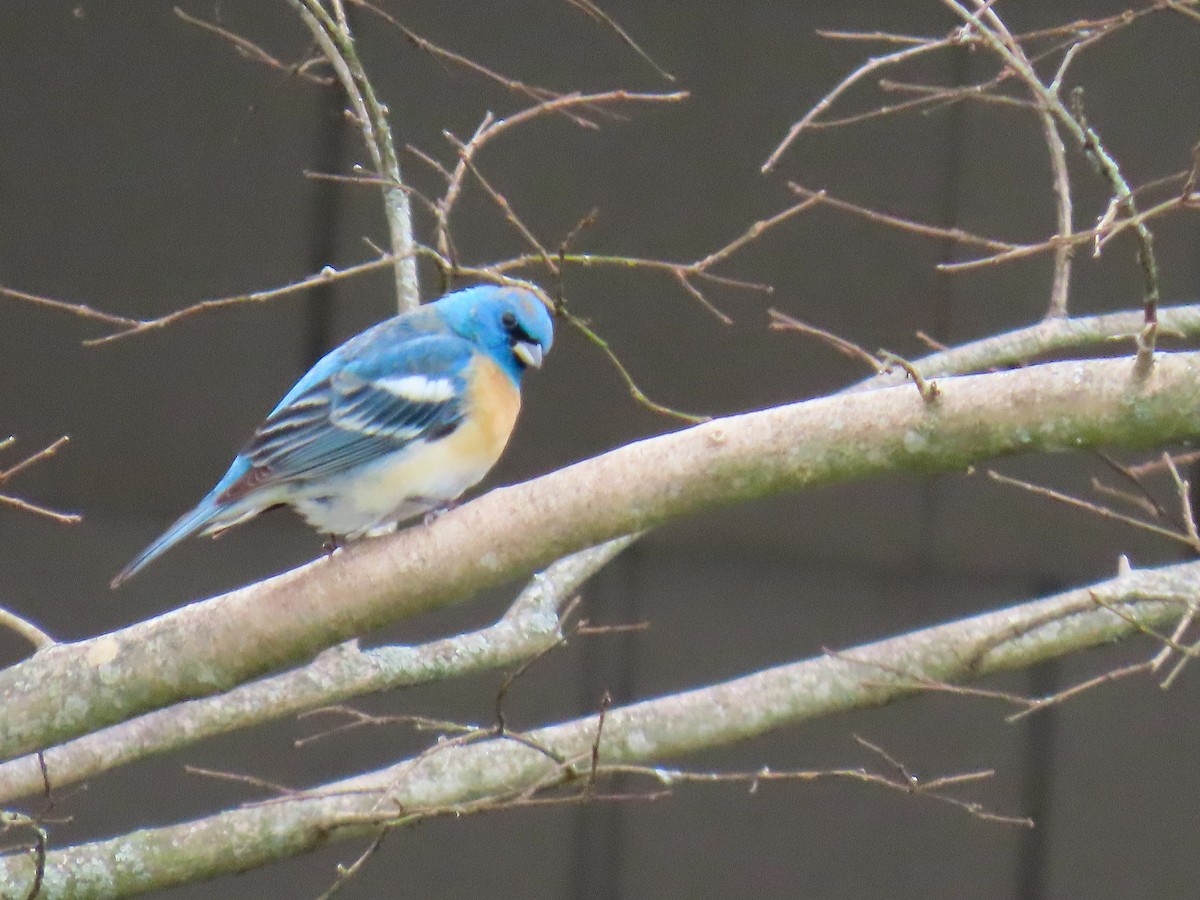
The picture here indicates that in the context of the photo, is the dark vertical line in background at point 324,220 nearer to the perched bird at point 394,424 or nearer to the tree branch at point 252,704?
the perched bird at point 394,424

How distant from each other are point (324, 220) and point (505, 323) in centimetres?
132

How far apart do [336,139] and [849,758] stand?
234 centimetres

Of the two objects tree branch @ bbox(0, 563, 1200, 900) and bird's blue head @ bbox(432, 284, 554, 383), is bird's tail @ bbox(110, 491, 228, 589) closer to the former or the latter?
tree branch @ bbox(0, 563, 1200, 900)

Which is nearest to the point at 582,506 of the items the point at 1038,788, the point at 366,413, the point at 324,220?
the point at 366,413

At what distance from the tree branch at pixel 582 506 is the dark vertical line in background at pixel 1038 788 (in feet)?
8.45

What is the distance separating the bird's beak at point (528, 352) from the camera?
299 centimetres

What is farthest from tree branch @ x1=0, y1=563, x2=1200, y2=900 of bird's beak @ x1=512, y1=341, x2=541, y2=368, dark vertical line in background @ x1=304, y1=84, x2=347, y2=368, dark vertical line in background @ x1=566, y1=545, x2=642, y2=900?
dark vertical line in background @ x1=304, y1=84, x2=347, y2=368

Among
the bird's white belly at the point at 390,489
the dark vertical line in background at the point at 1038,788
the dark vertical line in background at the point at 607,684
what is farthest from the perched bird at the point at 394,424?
the dark vertical line in background at the point at 1038,788

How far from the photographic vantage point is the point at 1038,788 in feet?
14.5

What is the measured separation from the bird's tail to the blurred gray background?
59.3 inches

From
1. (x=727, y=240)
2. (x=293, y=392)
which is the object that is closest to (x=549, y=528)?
(x=293, y=392)

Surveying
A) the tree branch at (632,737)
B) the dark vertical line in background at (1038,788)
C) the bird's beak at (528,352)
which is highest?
the bird's beak at (528,352)

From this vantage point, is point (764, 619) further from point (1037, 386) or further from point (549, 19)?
point (1037, 386)

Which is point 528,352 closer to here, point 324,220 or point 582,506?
point 582,506
